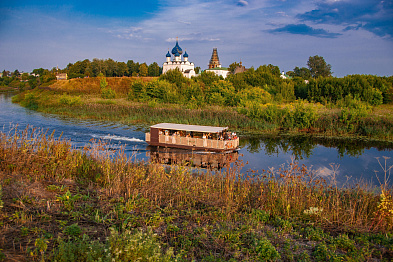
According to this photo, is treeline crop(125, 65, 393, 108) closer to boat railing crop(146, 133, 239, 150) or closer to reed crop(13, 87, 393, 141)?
reed crop(13, 87, 393, 141)

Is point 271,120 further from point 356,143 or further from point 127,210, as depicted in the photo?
point 127,210

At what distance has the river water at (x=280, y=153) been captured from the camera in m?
17.1

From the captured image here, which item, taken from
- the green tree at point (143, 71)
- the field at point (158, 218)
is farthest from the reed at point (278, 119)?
the green tree at point (143, 71)

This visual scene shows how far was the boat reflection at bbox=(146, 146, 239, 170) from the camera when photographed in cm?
1788

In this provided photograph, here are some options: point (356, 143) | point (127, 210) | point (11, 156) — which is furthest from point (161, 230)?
point (356, 143)

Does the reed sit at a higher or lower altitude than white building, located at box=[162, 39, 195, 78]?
lower

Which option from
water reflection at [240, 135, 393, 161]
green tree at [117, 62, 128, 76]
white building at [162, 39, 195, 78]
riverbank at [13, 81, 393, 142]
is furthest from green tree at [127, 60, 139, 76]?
water reflection at [240, 135, 393, 161]

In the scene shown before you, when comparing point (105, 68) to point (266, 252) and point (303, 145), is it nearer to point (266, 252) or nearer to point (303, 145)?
point (303, 145)

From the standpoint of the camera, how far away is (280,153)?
69.2 feet

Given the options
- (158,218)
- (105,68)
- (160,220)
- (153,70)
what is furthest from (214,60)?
(160,220)

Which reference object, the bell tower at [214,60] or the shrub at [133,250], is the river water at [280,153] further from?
the bell tower at [214,60]

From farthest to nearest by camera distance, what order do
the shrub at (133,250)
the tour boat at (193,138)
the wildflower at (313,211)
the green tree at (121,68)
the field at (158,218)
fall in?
the green tree at (121,68)
the tour boat at (193,138)
the wildflower at (313,211)
the field at (158,218)
the shrub at (133,250)

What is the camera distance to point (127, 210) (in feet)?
21.8

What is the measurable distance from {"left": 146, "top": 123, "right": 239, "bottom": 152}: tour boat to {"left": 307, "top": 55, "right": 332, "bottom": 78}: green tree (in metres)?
76.9
